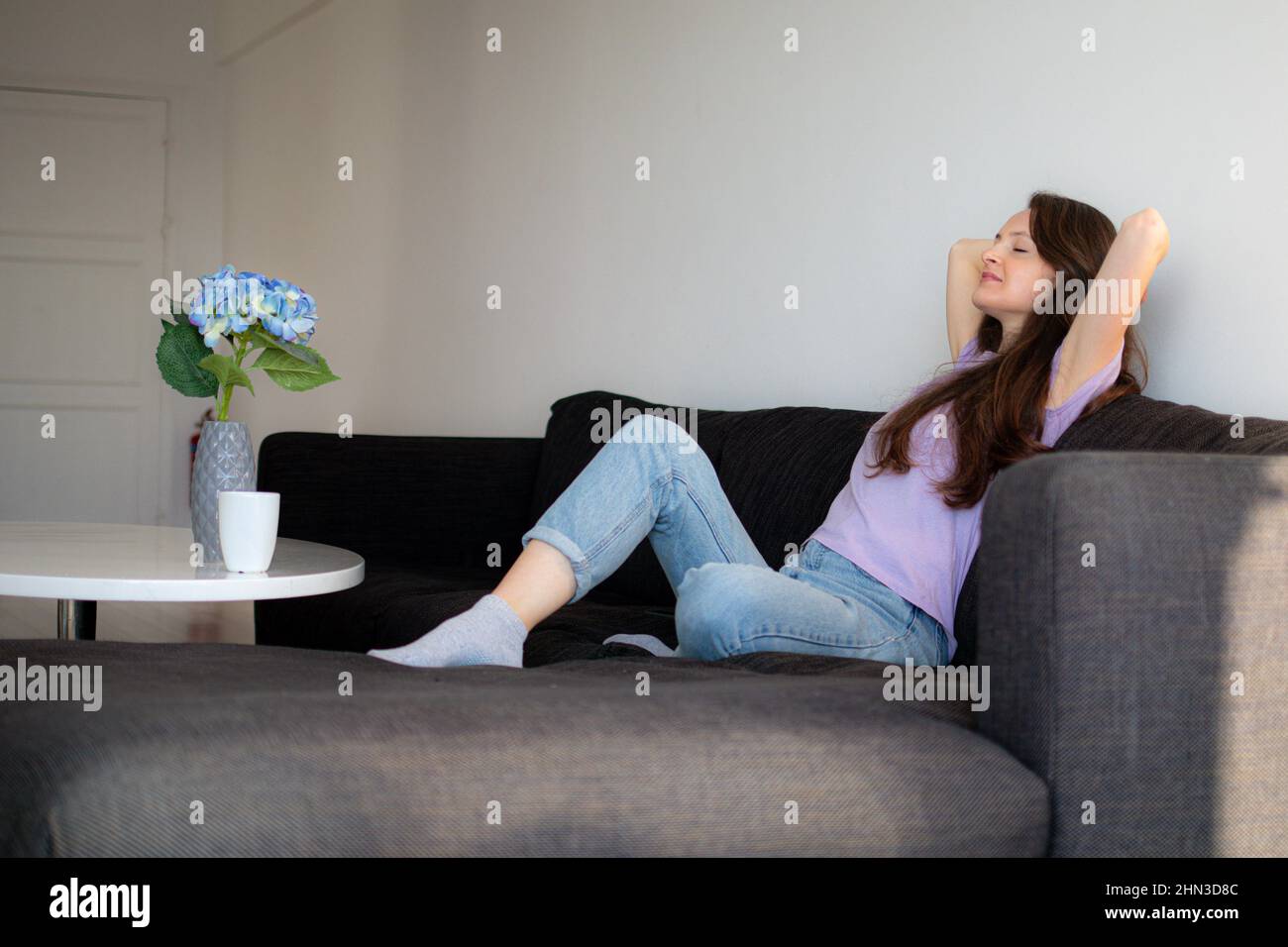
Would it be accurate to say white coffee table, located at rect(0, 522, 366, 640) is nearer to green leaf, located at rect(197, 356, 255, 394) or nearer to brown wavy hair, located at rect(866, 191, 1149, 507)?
green leaf, located at rect(197, 356, 255, 394)

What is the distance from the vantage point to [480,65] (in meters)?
4.31

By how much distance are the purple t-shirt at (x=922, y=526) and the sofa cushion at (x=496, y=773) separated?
0.63 metres

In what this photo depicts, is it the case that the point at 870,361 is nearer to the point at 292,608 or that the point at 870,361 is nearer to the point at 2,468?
the point at 292,608

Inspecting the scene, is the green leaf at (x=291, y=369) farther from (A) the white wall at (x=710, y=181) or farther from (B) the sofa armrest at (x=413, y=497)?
(B) the sofa armrest at (x=413, y=497)

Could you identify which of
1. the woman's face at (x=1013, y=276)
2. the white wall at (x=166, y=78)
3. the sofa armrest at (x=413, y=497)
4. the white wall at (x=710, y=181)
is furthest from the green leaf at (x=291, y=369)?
the white wall at (x=166, y=78)

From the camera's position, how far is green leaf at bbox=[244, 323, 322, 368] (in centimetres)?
207

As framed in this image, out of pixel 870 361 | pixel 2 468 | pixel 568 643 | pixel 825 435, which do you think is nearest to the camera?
pixel 568 643

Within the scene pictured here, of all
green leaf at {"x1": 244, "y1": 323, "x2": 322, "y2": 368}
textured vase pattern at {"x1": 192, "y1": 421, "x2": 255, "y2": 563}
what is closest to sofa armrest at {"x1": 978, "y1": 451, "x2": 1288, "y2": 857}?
green leaf at {"x1": 244, "y1": 323, "x2": 322, "y2": 368}

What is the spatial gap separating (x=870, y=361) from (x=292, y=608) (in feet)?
4.77

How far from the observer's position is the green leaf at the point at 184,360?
214 cm

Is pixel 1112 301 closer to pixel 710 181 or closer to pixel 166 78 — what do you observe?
pixel 710 181

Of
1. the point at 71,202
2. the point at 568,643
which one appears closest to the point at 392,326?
the point at 71,202

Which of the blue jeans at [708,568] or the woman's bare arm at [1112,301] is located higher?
the woman's bare arm at [1112,301]

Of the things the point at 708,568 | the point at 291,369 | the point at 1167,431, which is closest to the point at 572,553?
the point at 708,568
